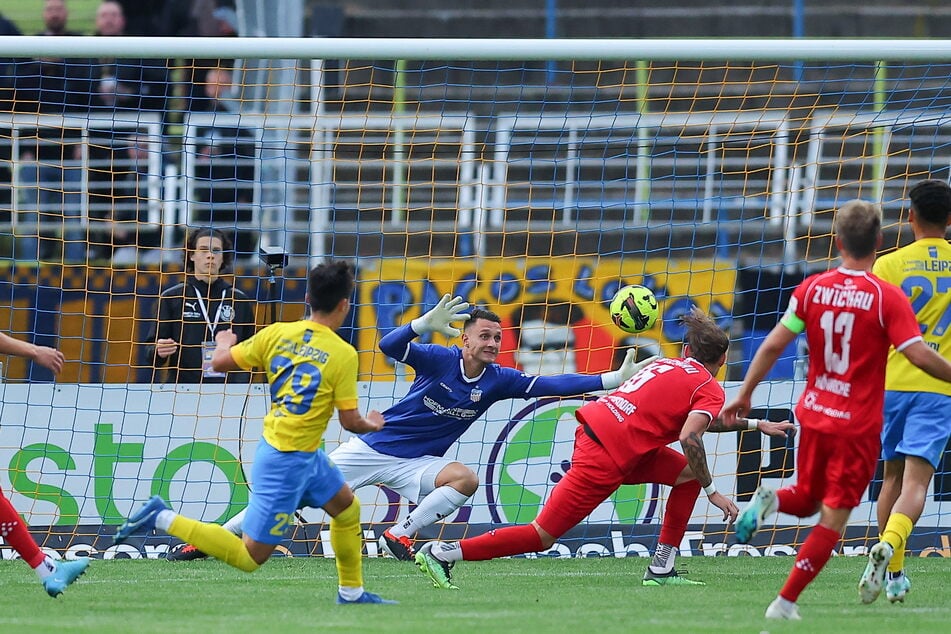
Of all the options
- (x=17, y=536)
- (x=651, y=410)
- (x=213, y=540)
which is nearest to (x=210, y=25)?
(x=651, y=410)

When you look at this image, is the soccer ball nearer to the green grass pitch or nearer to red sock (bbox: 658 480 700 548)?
red sock (bbox: 658 480 700 548)

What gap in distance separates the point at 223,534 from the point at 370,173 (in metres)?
8.72

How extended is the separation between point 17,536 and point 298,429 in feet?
4.90

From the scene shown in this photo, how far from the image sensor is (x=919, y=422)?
20.7 feet

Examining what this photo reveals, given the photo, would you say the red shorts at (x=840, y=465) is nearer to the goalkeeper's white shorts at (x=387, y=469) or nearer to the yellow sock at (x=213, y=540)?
the yellow sock at (x=213, y=540)

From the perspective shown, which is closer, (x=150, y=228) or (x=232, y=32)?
(x=150, y=228)

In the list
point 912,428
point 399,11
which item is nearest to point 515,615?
point 912,428

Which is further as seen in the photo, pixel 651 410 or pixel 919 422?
pixel 651 410

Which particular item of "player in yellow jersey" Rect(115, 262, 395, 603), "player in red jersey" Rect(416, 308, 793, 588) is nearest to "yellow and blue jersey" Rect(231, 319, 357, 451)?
"player in yellow jersey" Rect(115, 262, 395, 603)

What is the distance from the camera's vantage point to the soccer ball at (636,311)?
24.9 ft

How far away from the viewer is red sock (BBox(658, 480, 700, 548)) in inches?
281

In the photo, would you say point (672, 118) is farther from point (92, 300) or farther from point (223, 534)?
point (223, 534)

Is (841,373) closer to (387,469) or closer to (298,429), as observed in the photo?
(298,429)

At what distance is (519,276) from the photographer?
10.9 metres
